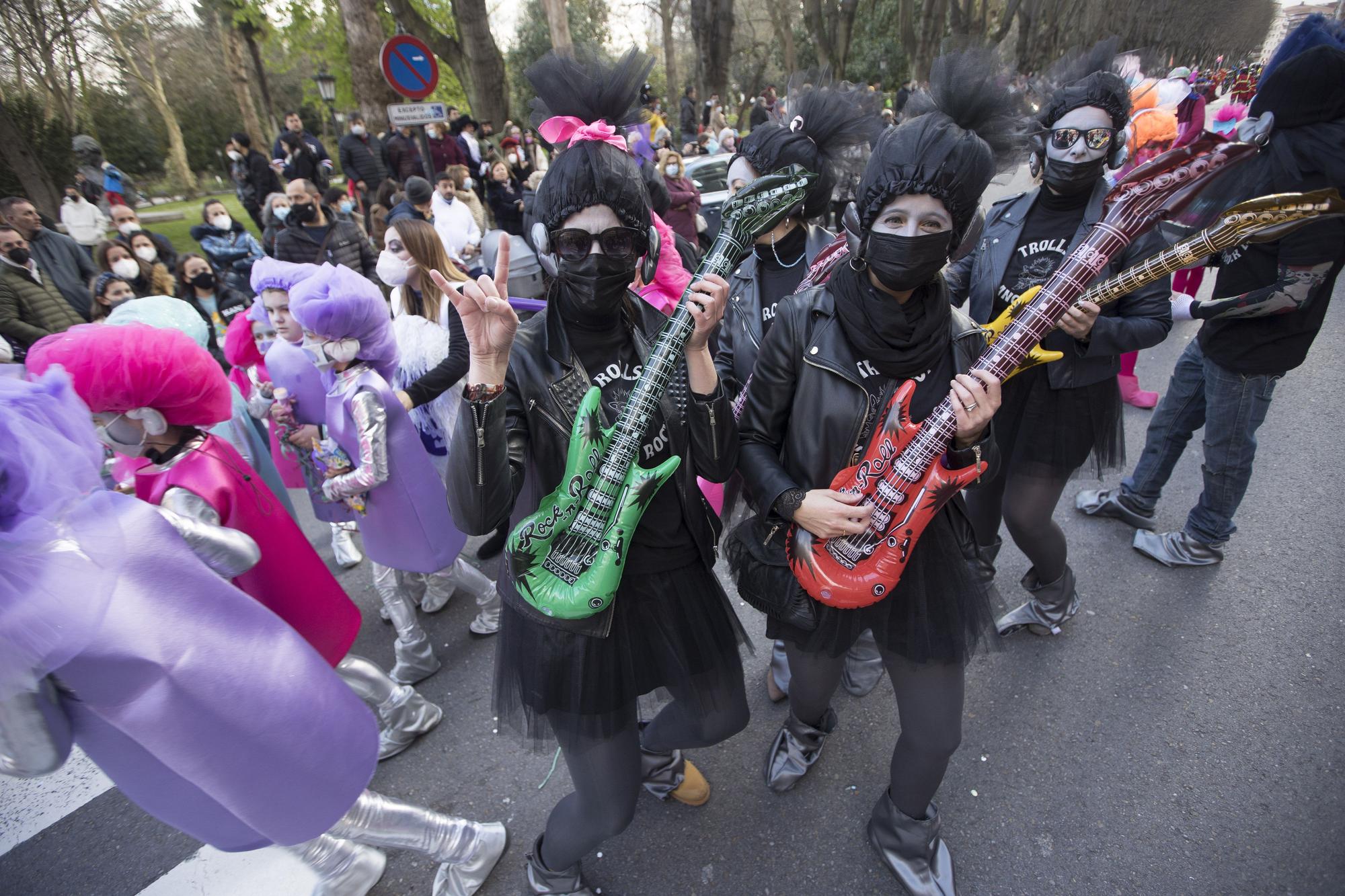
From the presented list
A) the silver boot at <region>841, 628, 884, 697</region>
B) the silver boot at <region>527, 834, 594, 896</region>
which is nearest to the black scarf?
the silver boot at <region>841, 628, 884, 697</region>

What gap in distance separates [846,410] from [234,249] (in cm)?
802

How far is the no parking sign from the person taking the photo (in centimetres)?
673

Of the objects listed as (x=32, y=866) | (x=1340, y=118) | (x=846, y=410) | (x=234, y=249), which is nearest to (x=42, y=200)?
(x=234, y=249)

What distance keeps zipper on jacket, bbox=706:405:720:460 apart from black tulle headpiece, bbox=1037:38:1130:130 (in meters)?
2.01

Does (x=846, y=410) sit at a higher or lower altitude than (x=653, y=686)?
higher

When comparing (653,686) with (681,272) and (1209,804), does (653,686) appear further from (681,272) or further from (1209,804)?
(681,272)

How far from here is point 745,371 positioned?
274 centimetres

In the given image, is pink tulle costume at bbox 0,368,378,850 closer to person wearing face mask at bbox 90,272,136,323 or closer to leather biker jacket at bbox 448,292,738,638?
leather biker jacket at bbox 448,292,738,638

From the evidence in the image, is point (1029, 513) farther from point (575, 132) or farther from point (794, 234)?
point (575, 132)

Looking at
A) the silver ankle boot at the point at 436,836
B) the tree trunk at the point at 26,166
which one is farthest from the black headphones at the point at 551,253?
the tree trunk at the point at 26,166

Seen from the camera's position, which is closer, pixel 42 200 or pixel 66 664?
pixel 66 664

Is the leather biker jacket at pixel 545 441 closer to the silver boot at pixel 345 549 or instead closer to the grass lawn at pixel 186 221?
the silver boot at pixel 345 549

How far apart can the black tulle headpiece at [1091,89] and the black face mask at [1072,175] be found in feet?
0.61

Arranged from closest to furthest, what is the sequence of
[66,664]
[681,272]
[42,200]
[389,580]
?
1. [66,664]
2. [389,580]
3. [681,272]
4. [42,200]
